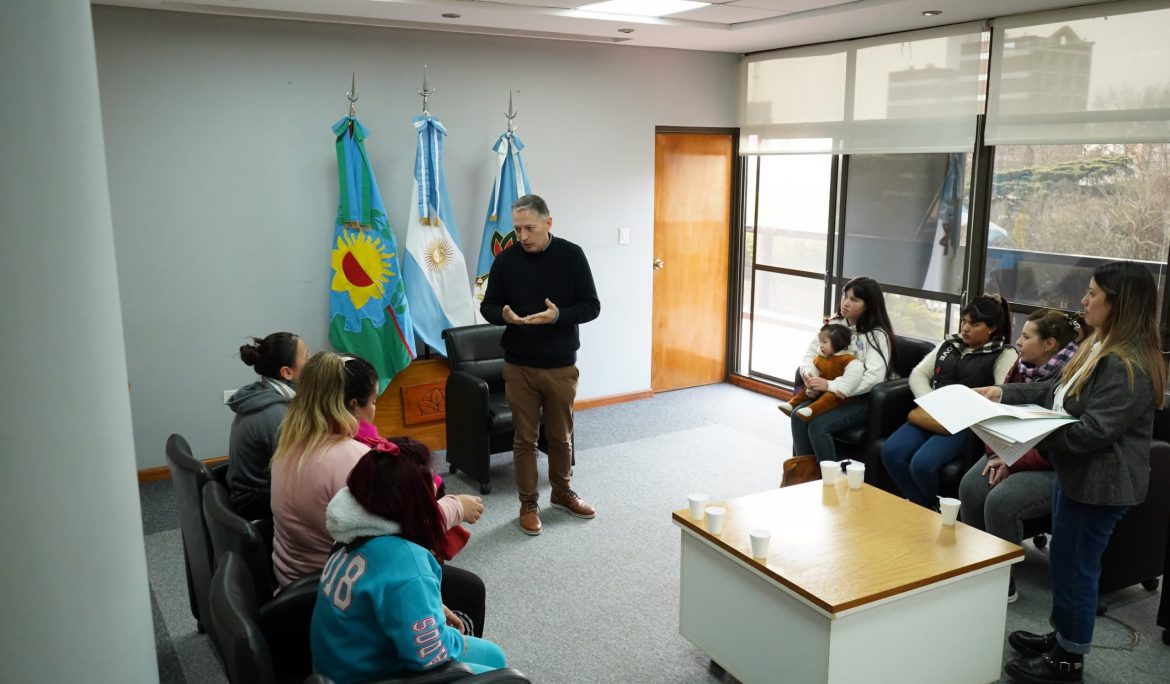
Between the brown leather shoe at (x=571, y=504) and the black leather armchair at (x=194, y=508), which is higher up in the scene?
the black leather armchair at (x=194, y=508)

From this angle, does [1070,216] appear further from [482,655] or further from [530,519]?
[482,655]

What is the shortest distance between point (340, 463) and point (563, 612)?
146 cm

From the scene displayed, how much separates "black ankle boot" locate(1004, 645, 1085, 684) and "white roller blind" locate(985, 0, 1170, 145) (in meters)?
2.64

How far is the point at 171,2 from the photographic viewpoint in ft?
14.7

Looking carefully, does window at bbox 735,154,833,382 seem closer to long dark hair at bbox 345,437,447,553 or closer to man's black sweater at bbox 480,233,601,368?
man's black sweater at bbox 480,233,601,368

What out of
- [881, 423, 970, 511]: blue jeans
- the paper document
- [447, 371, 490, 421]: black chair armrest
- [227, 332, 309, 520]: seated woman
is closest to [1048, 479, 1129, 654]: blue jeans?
the paper document

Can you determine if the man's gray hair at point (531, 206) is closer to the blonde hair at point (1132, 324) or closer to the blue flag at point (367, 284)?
the blue flag at point (367, 284)

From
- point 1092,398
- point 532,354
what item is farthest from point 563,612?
point 1092,398

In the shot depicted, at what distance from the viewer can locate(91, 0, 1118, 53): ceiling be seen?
456cm

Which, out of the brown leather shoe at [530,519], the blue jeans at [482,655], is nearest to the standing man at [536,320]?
the brown leather shoe at [530,519]

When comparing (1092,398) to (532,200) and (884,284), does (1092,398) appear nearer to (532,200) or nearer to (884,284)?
(532,200)

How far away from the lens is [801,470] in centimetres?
435

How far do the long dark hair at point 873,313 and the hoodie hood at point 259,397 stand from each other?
9.18 ft

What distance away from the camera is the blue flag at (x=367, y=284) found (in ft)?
16.9
